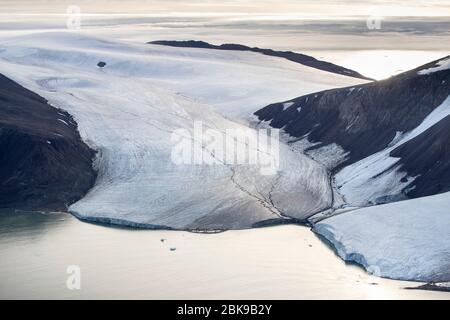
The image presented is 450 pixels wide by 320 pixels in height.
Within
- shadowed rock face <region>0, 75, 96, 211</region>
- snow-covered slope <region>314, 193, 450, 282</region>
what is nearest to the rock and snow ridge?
snow-covered slope <region>314, 193, 450, 282</region>

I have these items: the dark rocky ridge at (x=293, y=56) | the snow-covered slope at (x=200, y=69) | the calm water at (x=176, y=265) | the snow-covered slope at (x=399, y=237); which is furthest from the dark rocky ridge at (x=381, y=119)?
the dark rocky ridge at (x=293, y=56)

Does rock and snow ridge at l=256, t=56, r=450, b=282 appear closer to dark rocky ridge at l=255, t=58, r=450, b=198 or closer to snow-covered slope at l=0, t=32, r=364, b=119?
dark rocky ridge at l=255, t=58, r=450, b=198

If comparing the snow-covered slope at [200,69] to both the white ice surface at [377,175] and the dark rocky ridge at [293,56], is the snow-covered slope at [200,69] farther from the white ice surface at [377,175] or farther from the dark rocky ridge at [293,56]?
the white ice surface at [377,175]

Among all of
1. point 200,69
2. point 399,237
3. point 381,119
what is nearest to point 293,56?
point 200,69

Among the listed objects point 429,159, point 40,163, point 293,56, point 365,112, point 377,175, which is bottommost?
point 377,175

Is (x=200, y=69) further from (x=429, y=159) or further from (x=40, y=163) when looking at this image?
(x=429, y=159)

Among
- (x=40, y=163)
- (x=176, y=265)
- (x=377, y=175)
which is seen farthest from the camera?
(x=40, y=163)
